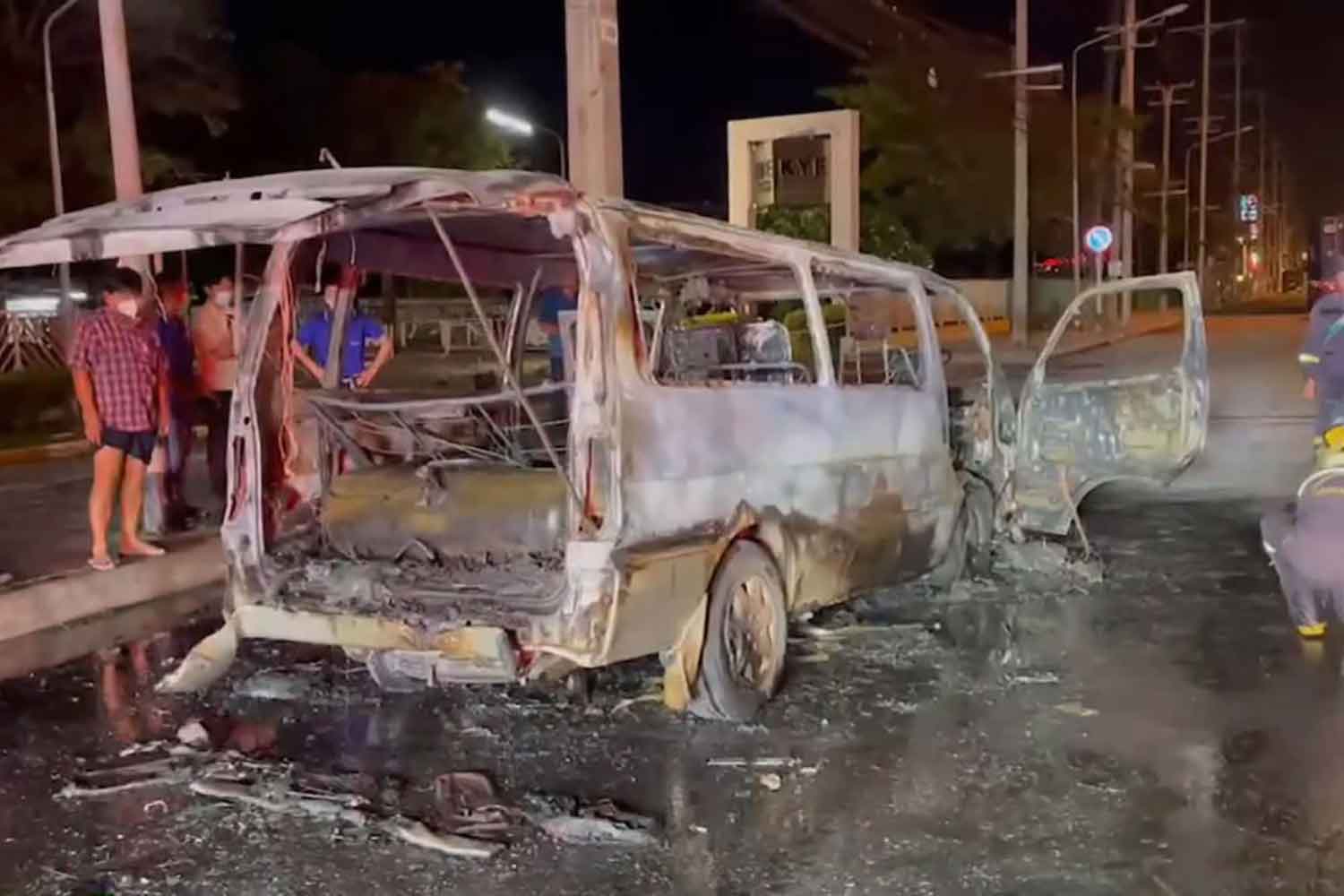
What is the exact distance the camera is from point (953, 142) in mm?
46312

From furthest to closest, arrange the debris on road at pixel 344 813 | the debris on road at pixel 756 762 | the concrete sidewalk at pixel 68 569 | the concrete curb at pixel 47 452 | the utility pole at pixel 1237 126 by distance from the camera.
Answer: the utility pole at pixel 1237 126, the concrete curb at pixel 47 452, the concrete sidewalk at pixel 68 569, the debris on road at pixel 756 762, the debris on road at pixel 344 813

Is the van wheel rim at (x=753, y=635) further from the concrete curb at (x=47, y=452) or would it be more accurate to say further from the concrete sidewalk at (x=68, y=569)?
the concrete curb at (x=47, y=452)

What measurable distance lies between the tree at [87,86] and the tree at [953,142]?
2258cm

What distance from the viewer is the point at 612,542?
5.39m

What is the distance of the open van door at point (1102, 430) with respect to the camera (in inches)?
362

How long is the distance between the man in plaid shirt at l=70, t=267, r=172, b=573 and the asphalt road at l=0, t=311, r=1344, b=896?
3.98 feet

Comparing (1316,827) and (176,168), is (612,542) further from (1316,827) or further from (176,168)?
(176,168)

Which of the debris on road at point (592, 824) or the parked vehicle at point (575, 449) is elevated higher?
the parked vehicle at point (575, 449)

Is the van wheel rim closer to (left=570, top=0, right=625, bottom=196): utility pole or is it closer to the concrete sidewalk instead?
the concrete sidewalk

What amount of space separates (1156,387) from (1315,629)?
92.0 inches

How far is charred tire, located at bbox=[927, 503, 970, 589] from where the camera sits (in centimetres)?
838

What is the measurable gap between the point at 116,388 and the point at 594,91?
4673mm

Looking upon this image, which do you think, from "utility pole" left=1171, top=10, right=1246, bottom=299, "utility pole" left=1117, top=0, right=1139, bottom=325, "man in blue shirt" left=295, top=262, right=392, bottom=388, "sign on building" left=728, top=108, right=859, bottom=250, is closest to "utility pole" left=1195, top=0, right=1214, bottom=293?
"utility pole" left=1171, top=10, right=1246, bottom=299

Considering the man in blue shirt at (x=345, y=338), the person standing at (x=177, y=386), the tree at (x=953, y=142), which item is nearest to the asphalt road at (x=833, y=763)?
the man in blue shirt at (x=345, y=338)
